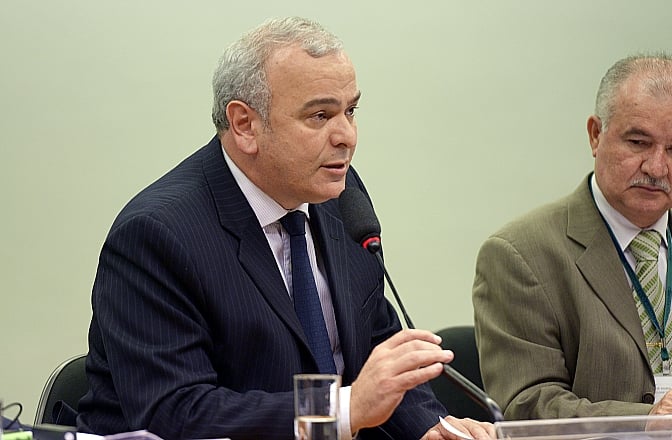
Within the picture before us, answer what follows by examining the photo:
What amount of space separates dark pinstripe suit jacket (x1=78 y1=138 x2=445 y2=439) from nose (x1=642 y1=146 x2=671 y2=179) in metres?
0.91

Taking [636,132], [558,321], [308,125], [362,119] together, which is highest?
[362,119]

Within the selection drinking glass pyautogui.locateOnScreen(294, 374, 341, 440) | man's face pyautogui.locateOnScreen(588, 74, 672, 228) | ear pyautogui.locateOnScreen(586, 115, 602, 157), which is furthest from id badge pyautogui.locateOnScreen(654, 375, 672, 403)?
drinking glass pyautogui.locateOnScreen(294, 374, 341, 440)

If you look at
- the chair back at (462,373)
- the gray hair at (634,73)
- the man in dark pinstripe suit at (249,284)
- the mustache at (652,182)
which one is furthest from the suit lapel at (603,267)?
the man in dark pinstripe suit at (249,284)

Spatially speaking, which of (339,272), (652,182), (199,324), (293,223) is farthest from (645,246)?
(199,324)

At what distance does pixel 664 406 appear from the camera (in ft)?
8.25

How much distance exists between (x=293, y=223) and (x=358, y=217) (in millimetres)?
317

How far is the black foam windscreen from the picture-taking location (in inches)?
83.2

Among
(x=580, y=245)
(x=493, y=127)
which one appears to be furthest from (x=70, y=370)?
(x=493, y=127)

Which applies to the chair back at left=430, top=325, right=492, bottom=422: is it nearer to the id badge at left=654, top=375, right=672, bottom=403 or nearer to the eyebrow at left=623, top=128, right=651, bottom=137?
the id badge at left=654, top=375, right=672, bottom=403

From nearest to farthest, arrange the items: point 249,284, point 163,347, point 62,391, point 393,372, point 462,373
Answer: point 393,372 < point 163,347 < point 249,284 < point 62,391 < point 462,373

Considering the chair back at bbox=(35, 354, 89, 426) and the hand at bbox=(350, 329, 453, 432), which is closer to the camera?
the hand at bbox=(350, 329, 453, 432)

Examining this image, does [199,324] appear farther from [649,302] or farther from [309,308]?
[649,302]

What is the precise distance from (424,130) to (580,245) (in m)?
1.12

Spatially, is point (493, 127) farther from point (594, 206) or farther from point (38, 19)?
point (38, 19)
